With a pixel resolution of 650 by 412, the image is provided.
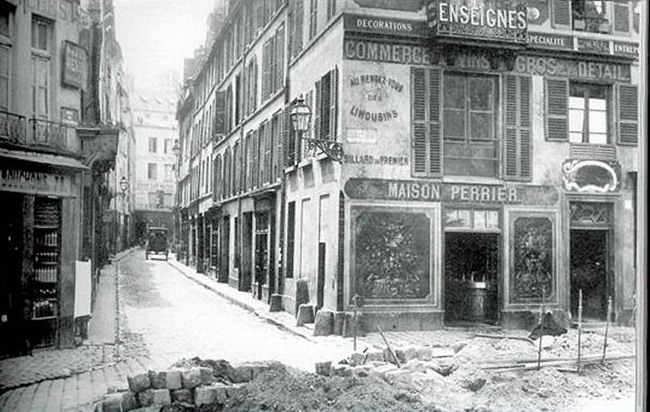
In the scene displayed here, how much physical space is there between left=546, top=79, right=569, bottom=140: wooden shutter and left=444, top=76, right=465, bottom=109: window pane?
2.61ft

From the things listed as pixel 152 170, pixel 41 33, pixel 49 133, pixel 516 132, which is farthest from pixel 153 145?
pixel 516 132

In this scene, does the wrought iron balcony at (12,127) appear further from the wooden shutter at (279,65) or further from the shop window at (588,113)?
the shop window at (588,113)

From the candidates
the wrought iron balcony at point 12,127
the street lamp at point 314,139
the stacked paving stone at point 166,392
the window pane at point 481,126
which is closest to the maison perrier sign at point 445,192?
the street lamp at point 314,139

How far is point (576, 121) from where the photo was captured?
19.1ft

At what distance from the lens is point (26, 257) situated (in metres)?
4.77

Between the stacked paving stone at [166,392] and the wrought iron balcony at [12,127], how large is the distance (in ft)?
6.52

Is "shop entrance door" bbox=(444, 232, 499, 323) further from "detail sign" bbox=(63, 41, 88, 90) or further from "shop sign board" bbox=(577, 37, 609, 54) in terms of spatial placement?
"detail sign" bbox=(63, 41, 88, 90)

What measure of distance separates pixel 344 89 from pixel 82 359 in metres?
3.24

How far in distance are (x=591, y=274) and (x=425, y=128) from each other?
2.03 meters

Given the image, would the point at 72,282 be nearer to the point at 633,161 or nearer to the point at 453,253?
the point at 453,253

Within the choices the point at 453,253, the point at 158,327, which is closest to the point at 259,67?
the point at 453,253

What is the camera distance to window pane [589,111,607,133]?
578 cm

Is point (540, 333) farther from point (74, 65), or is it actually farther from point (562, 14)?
point (74, 65)

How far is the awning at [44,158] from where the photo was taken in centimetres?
471
